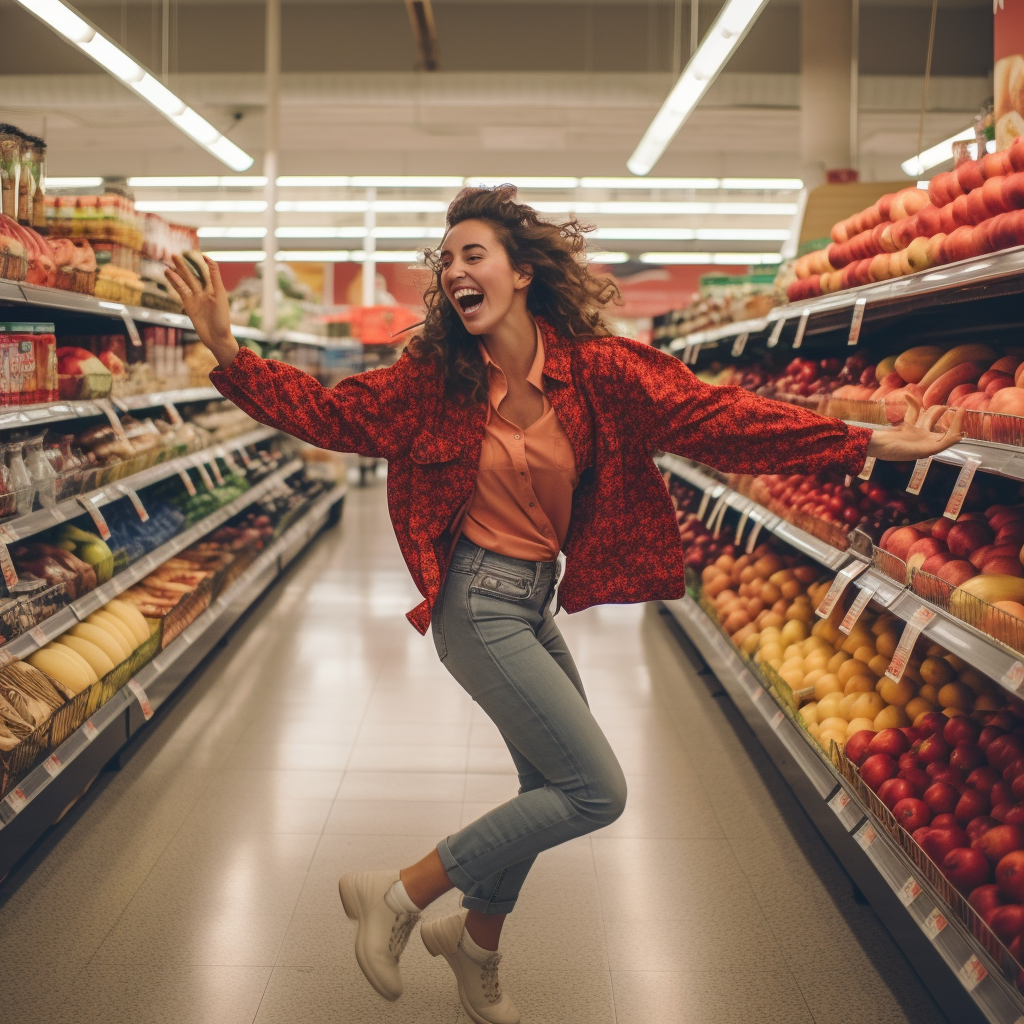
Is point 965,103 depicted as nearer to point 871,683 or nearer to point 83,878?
point 871,683

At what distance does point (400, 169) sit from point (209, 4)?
4.25 m

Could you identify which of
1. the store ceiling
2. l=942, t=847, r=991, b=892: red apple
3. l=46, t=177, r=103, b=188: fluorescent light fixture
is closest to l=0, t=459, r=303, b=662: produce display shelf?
l=942, t=847, r=991, b=892: red apple

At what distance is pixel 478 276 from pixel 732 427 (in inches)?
22.7

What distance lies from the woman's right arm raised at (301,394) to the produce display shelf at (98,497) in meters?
1.06

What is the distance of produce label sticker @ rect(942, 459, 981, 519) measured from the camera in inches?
82.4

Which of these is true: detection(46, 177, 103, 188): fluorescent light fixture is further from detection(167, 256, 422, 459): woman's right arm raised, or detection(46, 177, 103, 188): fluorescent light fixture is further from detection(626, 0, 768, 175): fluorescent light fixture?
Answer: detection(167, 256, 422, 459): woman's right arm raised

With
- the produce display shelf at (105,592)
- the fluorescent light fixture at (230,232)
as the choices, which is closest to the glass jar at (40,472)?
the produce display shelf at (105,592)

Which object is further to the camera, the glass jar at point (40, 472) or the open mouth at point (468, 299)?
the glass jar at point (40, 472)

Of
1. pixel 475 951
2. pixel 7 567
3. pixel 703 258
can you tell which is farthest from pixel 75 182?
pixel 475 951

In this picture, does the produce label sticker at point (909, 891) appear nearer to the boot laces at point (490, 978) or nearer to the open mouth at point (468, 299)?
the boot laces at point (490, 978)

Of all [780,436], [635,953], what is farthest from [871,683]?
[780,436]

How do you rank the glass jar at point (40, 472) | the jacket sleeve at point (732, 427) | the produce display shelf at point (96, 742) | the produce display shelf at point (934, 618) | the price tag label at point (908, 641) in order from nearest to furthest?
the produce display shelf at point (934, 618)
the jacket sleeve at point (732, 427)
the price tag label at point (908, 641)
the produce display shelf at point (96, 742)
the glass jar at point (40, 472)

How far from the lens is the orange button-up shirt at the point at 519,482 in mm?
2016

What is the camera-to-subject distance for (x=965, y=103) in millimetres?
10625
